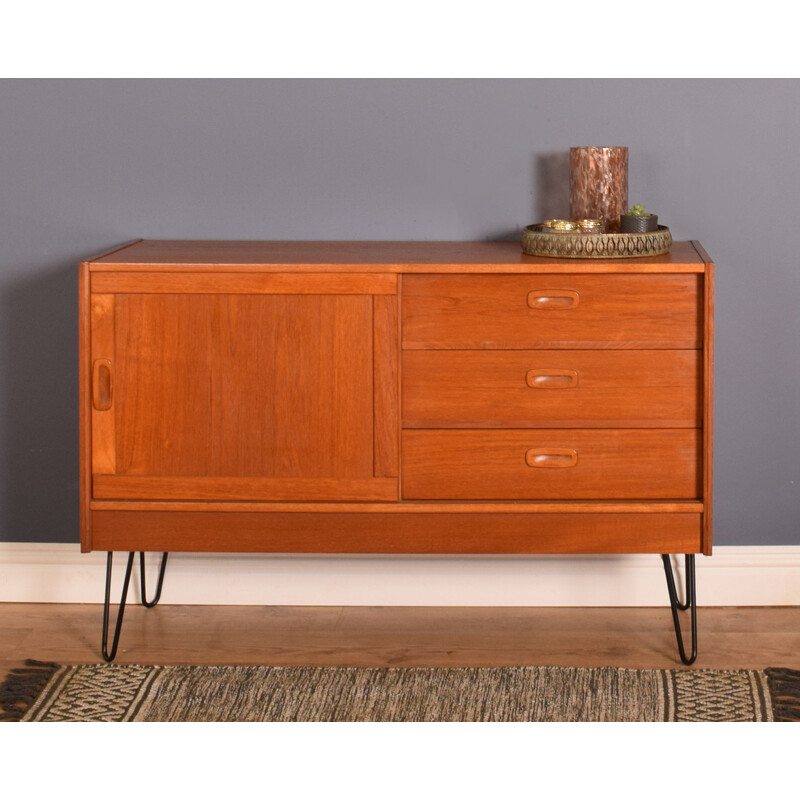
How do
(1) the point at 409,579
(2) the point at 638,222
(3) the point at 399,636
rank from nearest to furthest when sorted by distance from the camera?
(2) the point at 638,222, (3) the point at 399,636, (1) the point at 409,579

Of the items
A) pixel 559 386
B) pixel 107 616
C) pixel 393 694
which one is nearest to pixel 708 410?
pixel 559 386

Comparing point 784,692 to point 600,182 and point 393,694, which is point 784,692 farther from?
point 600,182

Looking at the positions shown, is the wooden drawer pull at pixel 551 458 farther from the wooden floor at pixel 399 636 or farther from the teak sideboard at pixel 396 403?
the wooden floor at pixel 399 636

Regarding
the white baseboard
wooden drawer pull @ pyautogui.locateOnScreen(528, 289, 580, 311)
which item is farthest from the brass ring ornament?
the white baseboard

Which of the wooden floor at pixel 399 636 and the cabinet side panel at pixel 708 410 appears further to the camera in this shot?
the wooden floor at pixel 399 636

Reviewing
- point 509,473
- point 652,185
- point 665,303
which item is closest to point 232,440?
point 509,473

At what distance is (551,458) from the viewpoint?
98.7 inches

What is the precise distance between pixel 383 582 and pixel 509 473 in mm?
600

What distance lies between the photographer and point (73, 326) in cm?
289

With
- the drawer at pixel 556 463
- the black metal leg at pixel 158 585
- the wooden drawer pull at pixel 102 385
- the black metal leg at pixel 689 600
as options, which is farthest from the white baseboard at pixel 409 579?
the wooden drawer pull at pixel 102 385

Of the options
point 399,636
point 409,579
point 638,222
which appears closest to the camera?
point 638,222

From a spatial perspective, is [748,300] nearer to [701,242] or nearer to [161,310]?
[701,242]

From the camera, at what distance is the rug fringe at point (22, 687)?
2441 mm

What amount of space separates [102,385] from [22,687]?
2.15 feet
